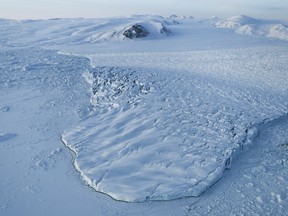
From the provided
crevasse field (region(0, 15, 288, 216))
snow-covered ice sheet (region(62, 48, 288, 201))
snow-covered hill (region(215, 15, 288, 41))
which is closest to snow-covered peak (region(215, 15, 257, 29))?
snow-covered hill (region(215, 15, 288, 41))

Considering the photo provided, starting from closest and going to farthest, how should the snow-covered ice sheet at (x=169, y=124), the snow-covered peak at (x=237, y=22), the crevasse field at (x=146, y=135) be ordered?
the crevasse field at (x=146, y=135), the snow-covered ice sheet at (x=169, y=124), the snow-covered peak at (x=237, y=22)

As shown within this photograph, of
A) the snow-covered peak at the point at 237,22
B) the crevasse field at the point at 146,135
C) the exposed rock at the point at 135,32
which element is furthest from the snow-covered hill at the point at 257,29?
the crevasse field at the point at 146,135

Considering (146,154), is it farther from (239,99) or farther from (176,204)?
(239,99)

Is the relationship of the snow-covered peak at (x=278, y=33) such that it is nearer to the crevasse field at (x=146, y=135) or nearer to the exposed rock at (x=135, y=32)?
the exposed rock at (x=135, y=32)

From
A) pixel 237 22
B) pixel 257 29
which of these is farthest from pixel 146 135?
pixel 237 22

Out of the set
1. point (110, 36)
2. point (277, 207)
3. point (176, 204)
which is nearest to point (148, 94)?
point (176, 204)

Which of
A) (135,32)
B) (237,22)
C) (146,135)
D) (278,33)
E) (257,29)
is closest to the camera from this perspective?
(146,135)

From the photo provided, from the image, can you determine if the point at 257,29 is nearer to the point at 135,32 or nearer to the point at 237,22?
the point at 237,22

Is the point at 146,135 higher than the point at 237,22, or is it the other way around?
the point at 146,135
